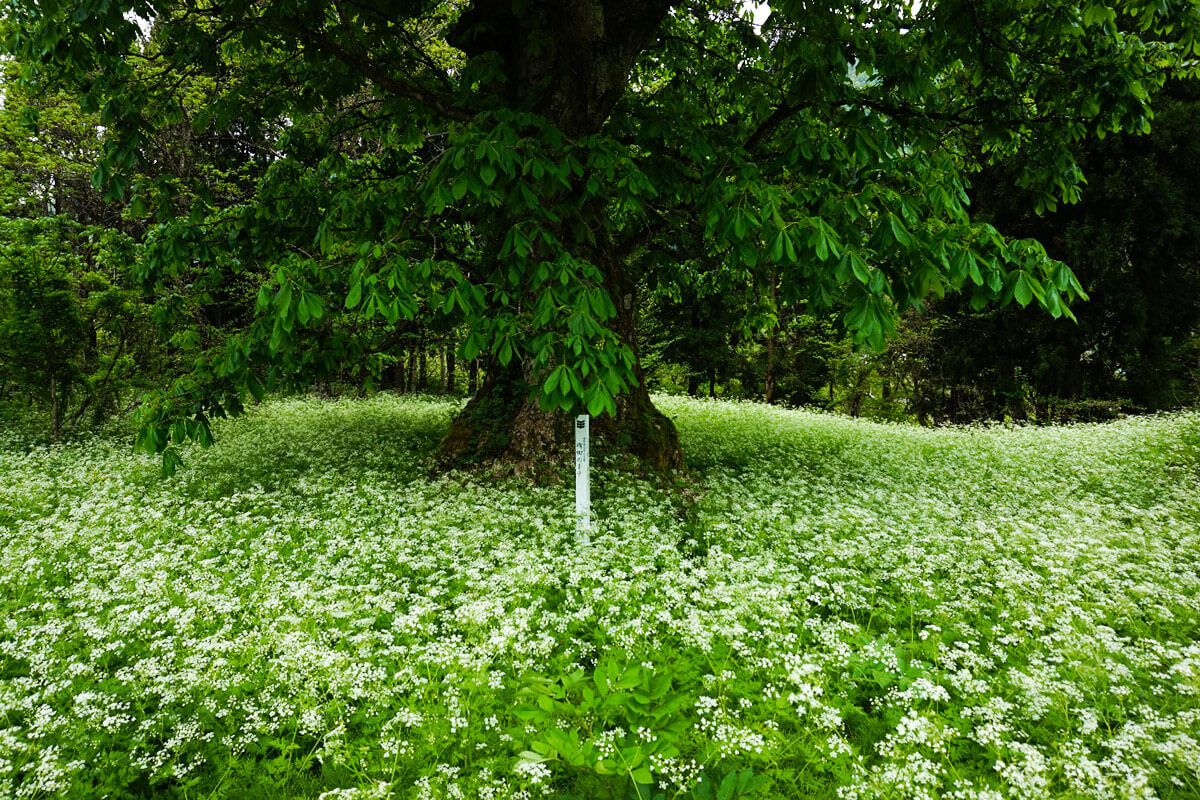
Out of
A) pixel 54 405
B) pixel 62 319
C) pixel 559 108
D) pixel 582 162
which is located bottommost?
pixel 54 405

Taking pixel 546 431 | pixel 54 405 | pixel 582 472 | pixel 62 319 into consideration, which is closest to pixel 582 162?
pixel 582 472

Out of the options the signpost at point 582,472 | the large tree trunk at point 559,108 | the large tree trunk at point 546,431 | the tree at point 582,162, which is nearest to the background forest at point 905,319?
the large tree trunk at point 546,431

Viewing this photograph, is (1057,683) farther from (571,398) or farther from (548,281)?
(548,281)

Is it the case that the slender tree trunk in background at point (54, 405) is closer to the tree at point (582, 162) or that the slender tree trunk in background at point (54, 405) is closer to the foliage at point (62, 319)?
the foliage at point (62, 319)

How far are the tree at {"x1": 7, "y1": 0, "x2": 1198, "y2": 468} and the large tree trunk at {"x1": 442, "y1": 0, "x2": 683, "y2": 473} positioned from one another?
0.10 feet

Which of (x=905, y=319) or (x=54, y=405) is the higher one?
(x=905, y=319)

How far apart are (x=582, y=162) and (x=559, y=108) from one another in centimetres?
120

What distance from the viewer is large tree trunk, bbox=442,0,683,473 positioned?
578 cm

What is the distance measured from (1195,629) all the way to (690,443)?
22.7 feet

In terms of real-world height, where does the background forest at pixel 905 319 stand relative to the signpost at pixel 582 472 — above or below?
above

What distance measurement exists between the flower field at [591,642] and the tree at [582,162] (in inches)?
53.2

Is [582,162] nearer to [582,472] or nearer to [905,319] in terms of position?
[582,472]

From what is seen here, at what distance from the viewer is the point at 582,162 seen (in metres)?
5.31

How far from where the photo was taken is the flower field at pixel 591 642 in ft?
7.89
